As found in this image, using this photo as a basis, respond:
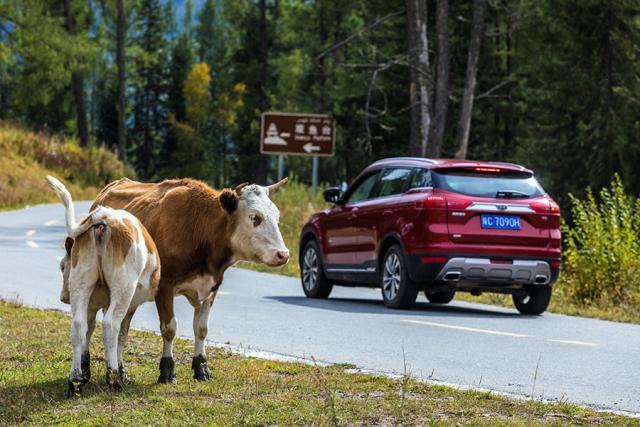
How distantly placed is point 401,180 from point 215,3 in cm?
11666

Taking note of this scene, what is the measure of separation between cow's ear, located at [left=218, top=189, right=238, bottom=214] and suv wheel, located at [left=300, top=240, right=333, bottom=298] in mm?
9404

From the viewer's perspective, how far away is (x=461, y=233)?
15828mm

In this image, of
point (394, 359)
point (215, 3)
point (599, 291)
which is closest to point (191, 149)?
point (215, 3)

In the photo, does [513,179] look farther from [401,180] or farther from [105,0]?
[105,0]

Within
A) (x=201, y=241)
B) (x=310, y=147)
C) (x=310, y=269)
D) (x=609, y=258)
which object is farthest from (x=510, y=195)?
(x=310, y=147)

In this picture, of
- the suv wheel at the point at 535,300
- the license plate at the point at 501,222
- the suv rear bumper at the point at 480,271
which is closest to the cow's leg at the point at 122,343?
the suv rear bumper at the point at 480,271

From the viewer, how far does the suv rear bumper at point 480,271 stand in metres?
15.7

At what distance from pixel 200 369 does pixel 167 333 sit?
388 mm

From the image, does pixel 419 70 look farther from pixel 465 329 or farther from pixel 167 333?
pixel 167 333

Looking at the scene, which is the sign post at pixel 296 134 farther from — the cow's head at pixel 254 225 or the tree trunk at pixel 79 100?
the tree trunk at pixel 79 100

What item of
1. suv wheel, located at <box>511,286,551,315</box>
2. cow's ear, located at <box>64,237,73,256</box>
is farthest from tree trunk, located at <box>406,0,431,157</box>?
cow's ear, located at <box>64,237,73,256</box>

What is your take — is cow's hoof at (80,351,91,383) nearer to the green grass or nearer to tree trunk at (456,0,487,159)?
the green grass

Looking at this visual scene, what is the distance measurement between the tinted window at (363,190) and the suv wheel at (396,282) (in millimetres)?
1401

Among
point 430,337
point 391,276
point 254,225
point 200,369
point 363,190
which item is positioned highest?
point 254,225
